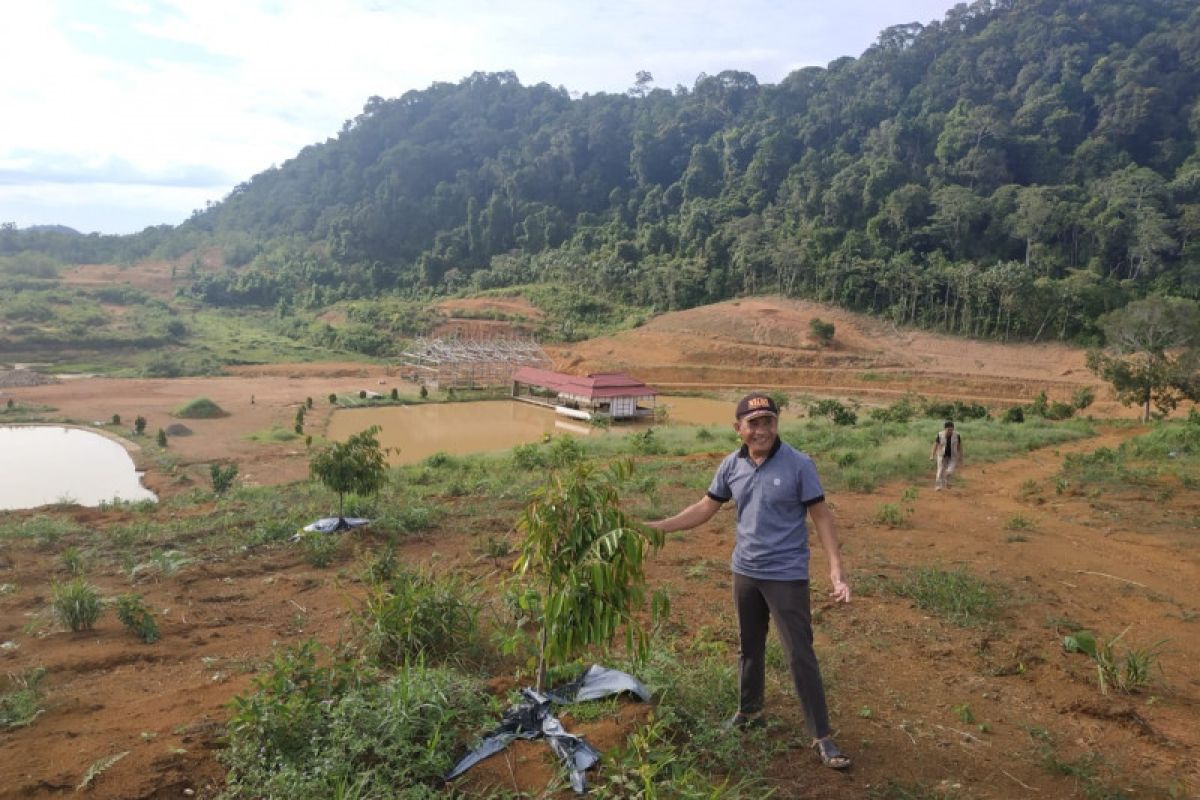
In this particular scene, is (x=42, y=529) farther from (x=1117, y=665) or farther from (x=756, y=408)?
(x=1117, y=665)

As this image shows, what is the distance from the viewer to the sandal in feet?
10.2

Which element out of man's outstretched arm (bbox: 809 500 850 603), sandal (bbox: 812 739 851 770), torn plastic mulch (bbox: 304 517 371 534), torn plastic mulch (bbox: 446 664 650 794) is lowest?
torn plastic mulch (bbox: 304 517 371 534)

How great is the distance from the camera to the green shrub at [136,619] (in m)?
5.02

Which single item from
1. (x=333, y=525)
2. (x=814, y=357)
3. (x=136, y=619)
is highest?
(x=814, y=357)

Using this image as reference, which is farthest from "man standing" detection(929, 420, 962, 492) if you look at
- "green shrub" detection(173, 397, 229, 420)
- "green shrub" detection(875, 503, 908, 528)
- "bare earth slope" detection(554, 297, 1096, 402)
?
"green shrub" detection(173, 397, 229, 420)

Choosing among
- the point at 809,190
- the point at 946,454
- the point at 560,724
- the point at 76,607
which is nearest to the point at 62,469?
the point at 76,607

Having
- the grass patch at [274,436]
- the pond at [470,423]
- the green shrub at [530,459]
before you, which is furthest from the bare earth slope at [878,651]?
the pond at [470,423]

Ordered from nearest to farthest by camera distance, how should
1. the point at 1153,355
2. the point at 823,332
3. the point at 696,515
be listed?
the point at 696,515 → the point at 1153,355 → the point at 823,332

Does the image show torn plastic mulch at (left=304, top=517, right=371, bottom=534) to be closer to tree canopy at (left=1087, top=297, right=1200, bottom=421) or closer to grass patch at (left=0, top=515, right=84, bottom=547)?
grass patch at (left=0, top=515, right=84, bottom=547)

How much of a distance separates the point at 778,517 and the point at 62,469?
69.1 feet

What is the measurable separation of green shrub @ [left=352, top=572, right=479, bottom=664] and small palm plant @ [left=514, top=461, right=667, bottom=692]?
1029mm

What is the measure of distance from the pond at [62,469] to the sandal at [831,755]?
14578mm

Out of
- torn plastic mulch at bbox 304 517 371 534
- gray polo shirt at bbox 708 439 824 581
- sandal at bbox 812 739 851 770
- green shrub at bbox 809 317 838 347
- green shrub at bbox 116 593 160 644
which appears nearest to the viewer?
sandal at bbox 812 739 851 770

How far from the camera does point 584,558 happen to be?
316 centimetres
